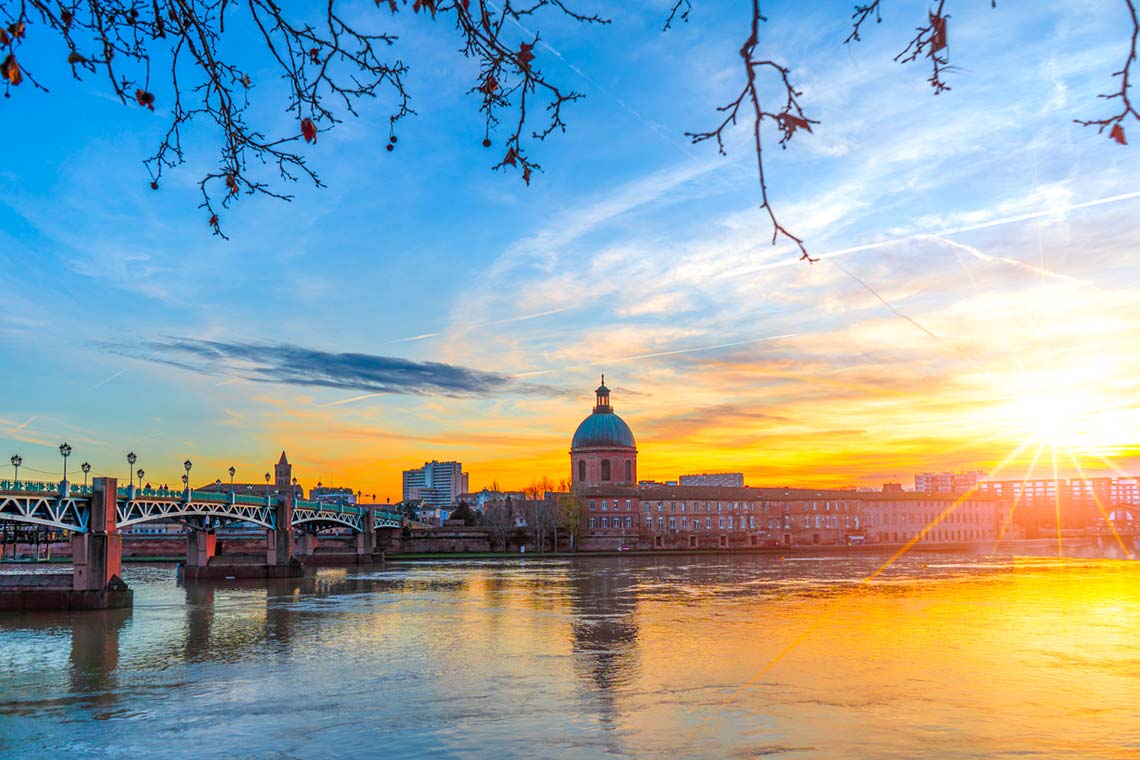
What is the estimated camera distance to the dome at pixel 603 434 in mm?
130500

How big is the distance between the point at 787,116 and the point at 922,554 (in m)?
116

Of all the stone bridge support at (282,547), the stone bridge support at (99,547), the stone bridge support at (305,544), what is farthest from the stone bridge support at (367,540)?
the stone bridge support at (99,547)

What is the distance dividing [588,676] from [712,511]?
100598mm

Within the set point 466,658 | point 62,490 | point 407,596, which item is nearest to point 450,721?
point 466,658

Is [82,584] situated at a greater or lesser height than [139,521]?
lesser

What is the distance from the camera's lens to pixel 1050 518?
17700cm

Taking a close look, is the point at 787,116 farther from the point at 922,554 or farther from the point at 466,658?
the point at 922,554

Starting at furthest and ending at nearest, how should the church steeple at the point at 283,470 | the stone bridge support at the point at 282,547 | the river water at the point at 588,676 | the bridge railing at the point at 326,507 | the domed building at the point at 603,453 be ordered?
the church steeple at the point at 283,470
the domed building at the point at 603,453
the bridge railing at the point at 326,507
the stone bridge support at the point at 282,547
the river water at the point at 588,676

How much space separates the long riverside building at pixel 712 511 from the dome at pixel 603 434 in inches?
5.4

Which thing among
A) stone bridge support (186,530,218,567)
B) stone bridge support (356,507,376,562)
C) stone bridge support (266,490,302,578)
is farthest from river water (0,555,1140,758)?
stone bridge support (356,507,376,562)

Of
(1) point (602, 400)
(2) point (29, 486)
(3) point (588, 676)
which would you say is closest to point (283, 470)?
(1) point (602, 400)

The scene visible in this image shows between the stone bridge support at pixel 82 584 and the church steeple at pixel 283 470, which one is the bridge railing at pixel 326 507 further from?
the church steeple at pixel 283 470

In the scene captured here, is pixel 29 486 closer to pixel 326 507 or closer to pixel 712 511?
pixel 326 507

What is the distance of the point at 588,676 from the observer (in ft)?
86.8
